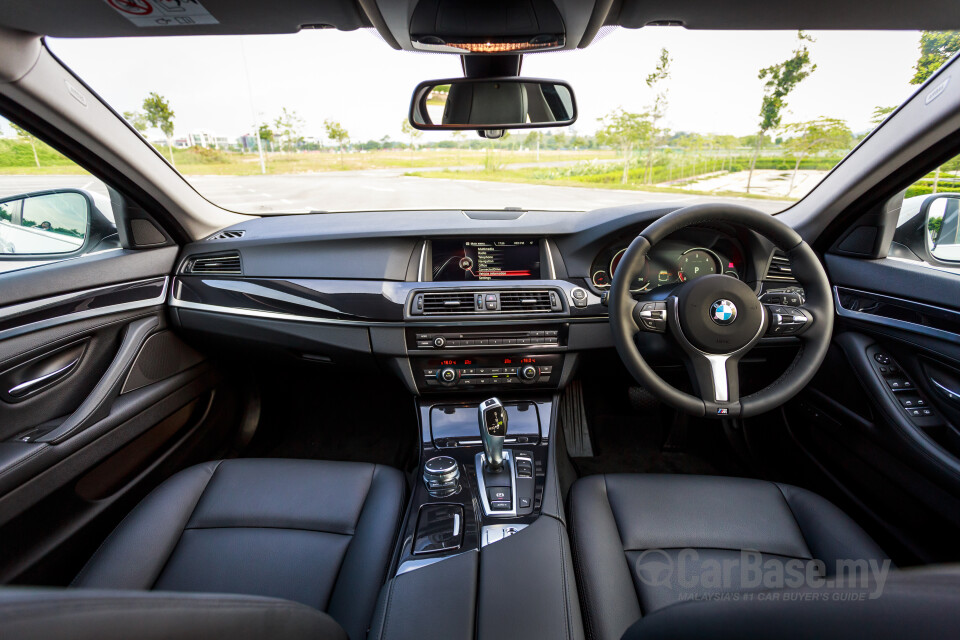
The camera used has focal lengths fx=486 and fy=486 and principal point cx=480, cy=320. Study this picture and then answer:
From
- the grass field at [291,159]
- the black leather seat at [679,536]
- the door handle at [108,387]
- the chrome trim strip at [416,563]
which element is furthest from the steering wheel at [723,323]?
the door handle at [108,387]

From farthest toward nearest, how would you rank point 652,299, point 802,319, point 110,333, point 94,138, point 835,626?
point 110,333, point 94,138, point 652,299, point 802,319, point 835,626

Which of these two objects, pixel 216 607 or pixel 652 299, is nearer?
pixel 216 607

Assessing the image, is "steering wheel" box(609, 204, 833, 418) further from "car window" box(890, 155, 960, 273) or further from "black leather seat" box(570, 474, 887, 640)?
"car window" box(890, 155, 960, 273)

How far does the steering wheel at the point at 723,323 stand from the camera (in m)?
1.67

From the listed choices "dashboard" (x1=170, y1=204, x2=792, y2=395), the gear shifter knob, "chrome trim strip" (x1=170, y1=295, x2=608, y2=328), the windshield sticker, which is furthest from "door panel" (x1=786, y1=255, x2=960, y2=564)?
the windshield sticker

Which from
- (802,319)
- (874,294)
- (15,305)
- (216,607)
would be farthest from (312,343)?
(874,294)

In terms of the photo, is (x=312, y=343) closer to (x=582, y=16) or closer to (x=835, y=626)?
(x=582, y=16)

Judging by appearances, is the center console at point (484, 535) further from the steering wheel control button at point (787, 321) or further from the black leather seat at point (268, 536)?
the steering wheel control button at point (787, 321)

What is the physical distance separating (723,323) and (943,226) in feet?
4.06

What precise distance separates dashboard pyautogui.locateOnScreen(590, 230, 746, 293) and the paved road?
24 cm

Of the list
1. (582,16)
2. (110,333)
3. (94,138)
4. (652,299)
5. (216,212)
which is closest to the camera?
(582,16)

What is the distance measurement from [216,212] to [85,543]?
5.55ft

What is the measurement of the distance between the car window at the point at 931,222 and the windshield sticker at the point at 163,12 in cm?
282

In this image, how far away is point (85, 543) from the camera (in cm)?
192
